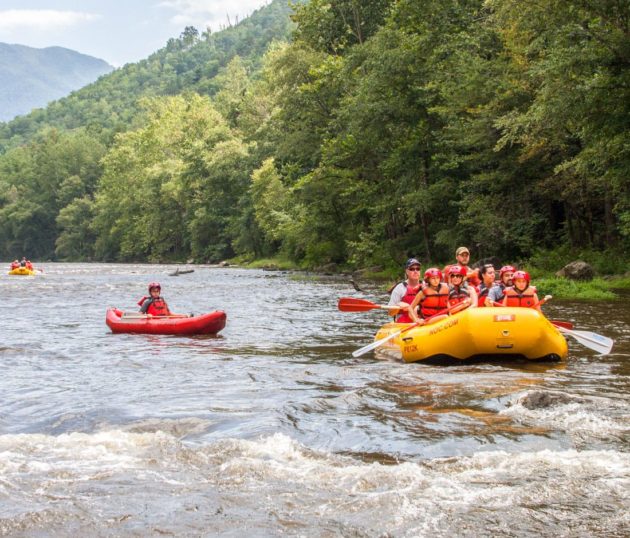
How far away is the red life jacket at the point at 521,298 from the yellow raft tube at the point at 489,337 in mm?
842

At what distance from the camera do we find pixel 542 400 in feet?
22.4

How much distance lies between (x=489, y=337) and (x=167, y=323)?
6.71m

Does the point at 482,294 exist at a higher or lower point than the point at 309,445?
higher

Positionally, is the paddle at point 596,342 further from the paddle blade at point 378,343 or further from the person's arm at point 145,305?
the person's arm at point 145,305

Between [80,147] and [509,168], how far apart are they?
8395cm

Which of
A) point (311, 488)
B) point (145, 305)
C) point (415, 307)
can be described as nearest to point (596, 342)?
point (415, 307)

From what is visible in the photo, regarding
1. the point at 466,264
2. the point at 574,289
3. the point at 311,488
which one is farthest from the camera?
the point at 574,289

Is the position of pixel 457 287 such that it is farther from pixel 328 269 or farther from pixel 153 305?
pixel 328 269

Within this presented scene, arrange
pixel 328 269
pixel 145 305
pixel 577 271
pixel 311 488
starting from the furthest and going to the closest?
pixel 328 269, pixel 577 271, pixel 145 305, pixel 311 488

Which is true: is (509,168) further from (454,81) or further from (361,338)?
(361,338)

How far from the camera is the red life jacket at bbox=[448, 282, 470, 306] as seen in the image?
34.6ft

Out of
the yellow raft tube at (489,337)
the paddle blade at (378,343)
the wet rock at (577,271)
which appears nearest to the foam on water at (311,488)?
the yellow raft tube at (489,337)

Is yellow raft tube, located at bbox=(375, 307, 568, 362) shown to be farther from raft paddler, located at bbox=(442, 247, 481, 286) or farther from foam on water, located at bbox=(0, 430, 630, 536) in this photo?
foam on water, located at bbox=(0, 430, 630, 536)

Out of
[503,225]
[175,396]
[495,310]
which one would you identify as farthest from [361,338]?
[503,225]
